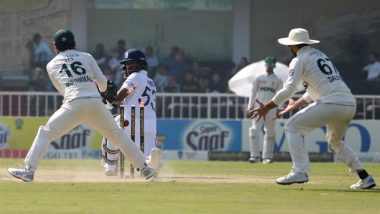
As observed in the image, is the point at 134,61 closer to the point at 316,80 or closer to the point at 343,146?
the point at 316,80

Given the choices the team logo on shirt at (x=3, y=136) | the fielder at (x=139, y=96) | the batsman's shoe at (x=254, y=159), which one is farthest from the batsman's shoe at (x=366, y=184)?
the team logo on shirt at (x=3, y=136)

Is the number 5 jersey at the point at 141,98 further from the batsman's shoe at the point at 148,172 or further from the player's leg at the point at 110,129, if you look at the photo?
the player's leg at the point at 110,129

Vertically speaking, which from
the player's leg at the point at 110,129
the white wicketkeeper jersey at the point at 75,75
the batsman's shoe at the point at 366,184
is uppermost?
the white wicketkeeper jersey at the point at 75,75

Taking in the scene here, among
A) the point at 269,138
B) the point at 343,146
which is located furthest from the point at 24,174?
the point at 269,138

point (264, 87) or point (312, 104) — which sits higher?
point (312, 104)

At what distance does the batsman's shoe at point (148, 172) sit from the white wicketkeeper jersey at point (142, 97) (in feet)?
6.24

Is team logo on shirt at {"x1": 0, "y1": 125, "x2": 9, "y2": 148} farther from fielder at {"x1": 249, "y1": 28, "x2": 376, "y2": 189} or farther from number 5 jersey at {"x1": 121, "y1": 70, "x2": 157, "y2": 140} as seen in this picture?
fielder at {"x1": 249, "y1": 28, "x2": 376, "y2": 189}

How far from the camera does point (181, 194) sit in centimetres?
1530

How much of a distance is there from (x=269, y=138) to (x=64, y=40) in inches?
395

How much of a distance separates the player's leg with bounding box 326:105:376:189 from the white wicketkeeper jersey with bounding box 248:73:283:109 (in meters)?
9.16

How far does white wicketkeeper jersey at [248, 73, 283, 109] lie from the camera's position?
26.0 m

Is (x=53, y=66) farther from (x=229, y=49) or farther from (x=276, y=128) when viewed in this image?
(x=229, y=49)

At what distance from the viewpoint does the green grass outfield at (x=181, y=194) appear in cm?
1355

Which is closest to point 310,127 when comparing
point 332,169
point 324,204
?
point 324,204
